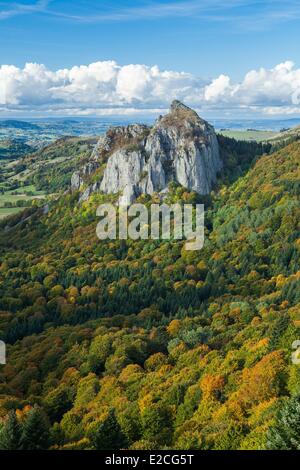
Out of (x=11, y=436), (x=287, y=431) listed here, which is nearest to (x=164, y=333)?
(x=11, y=436)

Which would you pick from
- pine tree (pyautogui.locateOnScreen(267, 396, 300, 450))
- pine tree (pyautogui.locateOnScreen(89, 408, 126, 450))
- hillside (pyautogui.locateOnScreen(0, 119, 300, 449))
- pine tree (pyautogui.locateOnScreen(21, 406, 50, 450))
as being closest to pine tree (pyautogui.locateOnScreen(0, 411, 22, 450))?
pine tree (pyautogui.locateOnScreen(21, 406, 50, 450))

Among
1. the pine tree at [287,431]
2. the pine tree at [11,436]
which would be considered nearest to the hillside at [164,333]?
the pine tree at [287,431]

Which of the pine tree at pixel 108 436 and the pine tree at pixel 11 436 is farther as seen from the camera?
the pine tree at pixel 108 436

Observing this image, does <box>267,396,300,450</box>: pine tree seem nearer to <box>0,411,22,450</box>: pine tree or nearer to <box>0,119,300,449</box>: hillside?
<box>0,119,300,449</box>: hillside

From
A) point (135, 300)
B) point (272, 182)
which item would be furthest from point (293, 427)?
point (272, 182)

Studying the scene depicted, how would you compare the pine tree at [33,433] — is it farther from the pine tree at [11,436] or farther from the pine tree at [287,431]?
the pine tree at [287,431]
